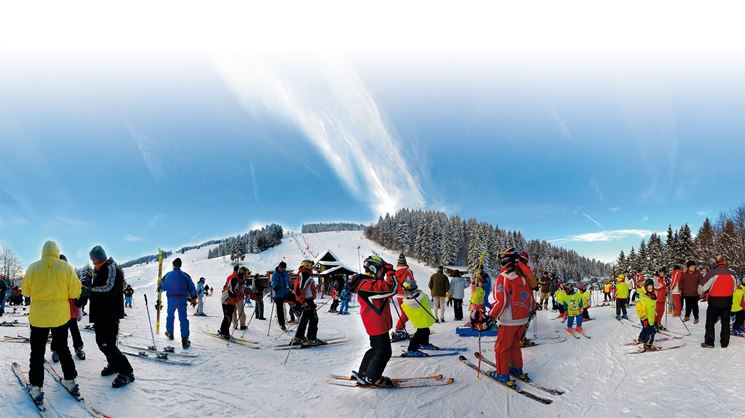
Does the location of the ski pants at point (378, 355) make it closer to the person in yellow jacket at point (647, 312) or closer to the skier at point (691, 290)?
the person in yellow jacket at point (647, 312)

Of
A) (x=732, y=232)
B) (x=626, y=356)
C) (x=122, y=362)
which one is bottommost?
(x=626, y=356)

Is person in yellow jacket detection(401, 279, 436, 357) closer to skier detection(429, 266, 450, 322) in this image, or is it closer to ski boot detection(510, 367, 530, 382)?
ski boot detection(510, 367, 530, 382)

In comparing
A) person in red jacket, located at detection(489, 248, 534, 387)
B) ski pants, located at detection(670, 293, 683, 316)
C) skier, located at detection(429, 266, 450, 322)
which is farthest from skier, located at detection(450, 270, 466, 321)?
person in red jacket, located at detection(489, 248, 534, 387)

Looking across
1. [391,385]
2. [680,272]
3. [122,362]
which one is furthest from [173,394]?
[680,272]

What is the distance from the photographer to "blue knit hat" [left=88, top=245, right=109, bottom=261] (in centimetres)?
620

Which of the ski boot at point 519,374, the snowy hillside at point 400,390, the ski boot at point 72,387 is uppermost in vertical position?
the ski boot at point 72,387

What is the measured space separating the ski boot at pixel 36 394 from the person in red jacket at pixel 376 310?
414cm

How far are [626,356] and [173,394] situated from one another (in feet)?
29.5

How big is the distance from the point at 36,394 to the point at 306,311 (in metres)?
5.99

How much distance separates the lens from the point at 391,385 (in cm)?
638

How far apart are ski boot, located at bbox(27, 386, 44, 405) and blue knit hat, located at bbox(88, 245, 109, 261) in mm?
1886

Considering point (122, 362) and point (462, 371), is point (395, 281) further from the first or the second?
point (122, 362)

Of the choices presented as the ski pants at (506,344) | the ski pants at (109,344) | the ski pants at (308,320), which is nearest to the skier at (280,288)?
the ski pants at (308,320)

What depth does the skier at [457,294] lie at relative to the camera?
1487cm
